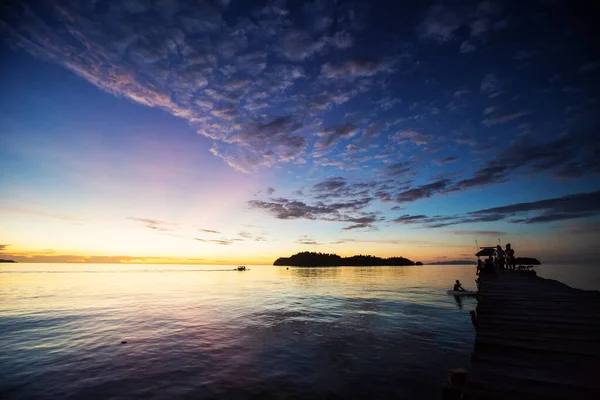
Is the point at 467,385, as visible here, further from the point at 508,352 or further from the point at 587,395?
the point at 508,352

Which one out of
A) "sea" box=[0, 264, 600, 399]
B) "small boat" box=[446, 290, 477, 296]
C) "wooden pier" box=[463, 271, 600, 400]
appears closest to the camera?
"wooden pier" box=[463, 271, 600, 400]

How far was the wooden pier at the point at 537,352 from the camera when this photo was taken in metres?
5.64

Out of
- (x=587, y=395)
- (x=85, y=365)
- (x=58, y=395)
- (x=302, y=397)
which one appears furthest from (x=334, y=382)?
(x=85, y=365)

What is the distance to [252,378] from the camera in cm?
1214

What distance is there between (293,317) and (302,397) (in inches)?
626

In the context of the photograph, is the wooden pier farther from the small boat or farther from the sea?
the small boat

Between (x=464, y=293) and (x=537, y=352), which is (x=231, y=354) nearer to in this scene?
(x=537, y=352)

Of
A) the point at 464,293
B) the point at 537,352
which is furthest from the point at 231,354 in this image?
the point at 464,293

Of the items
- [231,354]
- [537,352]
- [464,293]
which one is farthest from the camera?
[464,293]

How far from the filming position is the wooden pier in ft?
18.5

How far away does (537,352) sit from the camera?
25.0 ft

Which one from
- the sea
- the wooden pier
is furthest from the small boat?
the wooden pier

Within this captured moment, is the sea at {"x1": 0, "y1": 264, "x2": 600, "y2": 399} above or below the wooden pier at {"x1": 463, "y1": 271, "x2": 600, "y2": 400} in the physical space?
below

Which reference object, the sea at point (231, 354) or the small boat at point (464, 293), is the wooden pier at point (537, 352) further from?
the small boat at point (464, 293)
